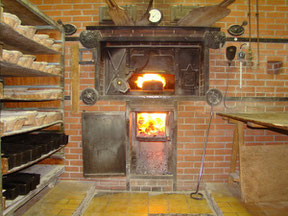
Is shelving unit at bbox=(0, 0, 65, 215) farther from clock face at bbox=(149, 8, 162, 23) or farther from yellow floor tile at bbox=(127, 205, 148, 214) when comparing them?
clock face at bbox=(149, 8, 162, 23)

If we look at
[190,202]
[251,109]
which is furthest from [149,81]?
[190,202]

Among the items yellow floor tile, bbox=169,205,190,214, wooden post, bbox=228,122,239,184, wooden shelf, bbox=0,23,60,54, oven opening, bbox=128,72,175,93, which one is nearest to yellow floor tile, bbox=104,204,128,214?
yellow floor tile, bbox=169,205,190,214

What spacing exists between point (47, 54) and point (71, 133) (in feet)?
4.18

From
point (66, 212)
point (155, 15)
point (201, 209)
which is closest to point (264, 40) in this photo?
point (155, 15)

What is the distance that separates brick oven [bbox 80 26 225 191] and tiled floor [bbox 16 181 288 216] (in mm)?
245

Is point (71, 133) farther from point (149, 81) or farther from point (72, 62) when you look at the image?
point (149, 81)

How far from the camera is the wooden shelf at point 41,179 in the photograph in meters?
1.85

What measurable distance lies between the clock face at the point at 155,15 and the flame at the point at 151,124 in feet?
5.14

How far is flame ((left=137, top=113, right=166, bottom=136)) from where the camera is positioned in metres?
3.31

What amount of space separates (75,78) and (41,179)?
4.92 ft

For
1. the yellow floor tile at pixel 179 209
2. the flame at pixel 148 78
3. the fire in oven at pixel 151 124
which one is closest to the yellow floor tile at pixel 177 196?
the yellow floor tile at pixel 179 209

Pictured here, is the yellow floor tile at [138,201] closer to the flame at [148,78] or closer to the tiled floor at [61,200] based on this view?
the tiled floor at [61,200]

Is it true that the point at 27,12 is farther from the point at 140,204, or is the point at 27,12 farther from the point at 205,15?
the point at 140,204

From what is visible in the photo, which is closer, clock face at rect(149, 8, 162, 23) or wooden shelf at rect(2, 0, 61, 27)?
wooden shelf at rect(2, 0, 61, 27)
